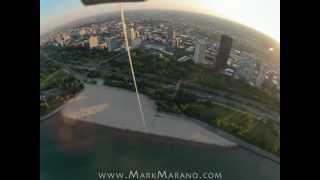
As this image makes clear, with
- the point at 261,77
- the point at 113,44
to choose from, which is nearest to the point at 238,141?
the point at 261,77

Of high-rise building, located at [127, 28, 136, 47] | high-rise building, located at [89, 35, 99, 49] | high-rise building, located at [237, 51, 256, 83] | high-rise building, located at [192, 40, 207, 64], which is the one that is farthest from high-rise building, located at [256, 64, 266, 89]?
high-rise building, located at [89, 35, 99, 49]

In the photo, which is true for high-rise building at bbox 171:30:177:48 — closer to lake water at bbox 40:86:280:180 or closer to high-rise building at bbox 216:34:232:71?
high-rise building at bbox 216:34:232:71

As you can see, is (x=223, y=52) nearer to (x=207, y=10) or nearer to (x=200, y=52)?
(x=200, y=52)

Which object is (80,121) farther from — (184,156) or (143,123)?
(184,156)

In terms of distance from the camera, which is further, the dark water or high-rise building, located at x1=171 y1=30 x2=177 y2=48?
high-rise building, located at x1=171 y1=30 x2=177 y2=48
